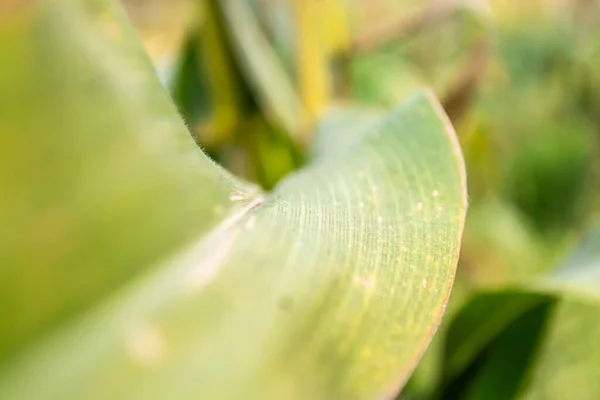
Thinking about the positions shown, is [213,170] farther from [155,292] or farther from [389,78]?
[389,78]

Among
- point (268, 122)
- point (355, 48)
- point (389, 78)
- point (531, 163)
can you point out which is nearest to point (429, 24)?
point (355, 48)

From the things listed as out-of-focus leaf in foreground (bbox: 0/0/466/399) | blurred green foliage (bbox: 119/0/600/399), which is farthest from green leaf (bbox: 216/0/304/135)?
out-of-focus leaf in foreground (bbox: 0/0/466/399)

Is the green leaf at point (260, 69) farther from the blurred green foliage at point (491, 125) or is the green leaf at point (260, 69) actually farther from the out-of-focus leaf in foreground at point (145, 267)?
the out-of-focus leaf in foreground at point (145, 267)

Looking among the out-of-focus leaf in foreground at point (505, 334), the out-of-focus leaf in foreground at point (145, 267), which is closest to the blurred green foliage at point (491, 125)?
the out-of-focus leaf in foreground at point (505, 334)

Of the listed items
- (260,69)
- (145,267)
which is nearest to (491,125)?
(260,69)

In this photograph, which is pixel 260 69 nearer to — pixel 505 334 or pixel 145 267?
pixel 505 334

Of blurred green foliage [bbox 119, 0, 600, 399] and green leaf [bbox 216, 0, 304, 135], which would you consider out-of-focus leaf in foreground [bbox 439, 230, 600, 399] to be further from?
green leaf [bbox 216, 0, 304, 135]

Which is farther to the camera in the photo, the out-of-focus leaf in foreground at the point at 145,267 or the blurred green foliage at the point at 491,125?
the blurred green foliage at the point at 491,125

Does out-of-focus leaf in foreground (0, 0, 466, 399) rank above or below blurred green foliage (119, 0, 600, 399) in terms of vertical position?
above
